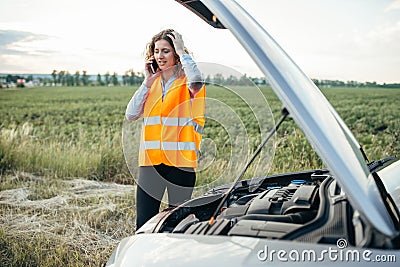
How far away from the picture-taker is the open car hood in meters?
1.27

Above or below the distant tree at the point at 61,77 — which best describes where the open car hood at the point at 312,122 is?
below

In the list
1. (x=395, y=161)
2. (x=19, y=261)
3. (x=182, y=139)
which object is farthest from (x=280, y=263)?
(x=19, y=261)

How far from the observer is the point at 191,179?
110 inches

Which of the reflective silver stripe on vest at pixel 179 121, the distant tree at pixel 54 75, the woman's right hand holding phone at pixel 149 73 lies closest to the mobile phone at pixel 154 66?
the woman's right hand holding phone at pixel 149 73

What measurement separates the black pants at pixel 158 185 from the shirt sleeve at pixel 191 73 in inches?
17.8

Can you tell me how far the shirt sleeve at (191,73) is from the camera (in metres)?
2.63

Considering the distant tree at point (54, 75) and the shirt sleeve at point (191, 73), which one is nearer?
the shirt sleeve at point (191, 73)

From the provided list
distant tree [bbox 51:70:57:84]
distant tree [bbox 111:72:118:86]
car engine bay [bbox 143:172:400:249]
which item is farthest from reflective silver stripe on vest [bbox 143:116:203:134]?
distant tree [bbox 111:72:118:86]

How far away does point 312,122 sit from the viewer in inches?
51.6

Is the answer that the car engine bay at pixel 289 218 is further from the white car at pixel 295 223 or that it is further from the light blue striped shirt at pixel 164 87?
the light blue striped shirt at pixel 164 87

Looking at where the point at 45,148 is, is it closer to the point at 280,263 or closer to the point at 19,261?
the point at 19,261

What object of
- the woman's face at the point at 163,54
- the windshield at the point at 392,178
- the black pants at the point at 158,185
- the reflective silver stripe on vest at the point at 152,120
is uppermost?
the woman's face at the point at 163,54

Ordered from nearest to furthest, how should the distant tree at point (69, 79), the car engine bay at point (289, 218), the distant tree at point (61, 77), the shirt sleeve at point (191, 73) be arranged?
1. the car engine bay at point (289, 218)
2. the shirt sleeve at point (191, 73)
3. the distant tree at point (61, 77)
4. the distant tree at point (69, 79)

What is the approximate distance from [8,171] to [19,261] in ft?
10.1
